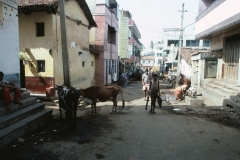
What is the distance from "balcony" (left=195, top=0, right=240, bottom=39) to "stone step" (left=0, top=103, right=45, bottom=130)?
9766mm

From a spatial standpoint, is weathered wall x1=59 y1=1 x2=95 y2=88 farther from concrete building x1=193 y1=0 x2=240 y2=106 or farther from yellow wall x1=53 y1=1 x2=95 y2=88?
concrete building x1=193 y1=0 x2=240 y2=106

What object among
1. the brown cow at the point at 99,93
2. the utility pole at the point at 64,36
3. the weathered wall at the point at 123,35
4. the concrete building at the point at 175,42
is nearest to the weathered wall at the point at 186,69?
the concrete building at the point at 175,42

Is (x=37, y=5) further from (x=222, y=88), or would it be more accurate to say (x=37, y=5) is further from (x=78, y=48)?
(x=222, y=88)

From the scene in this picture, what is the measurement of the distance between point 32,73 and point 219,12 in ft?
39.9

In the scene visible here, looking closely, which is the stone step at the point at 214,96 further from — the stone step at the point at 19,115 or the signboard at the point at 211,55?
the stone step at the point at 19,115

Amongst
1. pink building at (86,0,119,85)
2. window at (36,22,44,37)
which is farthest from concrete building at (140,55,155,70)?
window at (36,22,44,37)

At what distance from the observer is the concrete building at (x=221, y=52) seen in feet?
34.0

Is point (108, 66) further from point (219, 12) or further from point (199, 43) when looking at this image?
point (199, 43)

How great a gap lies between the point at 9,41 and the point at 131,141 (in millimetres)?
5906

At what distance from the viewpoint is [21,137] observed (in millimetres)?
5309

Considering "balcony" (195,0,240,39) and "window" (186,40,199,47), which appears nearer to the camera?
"balcony" (195,0,240,39)

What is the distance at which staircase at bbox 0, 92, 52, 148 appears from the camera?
490 cm

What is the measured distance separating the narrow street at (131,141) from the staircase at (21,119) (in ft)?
0.68

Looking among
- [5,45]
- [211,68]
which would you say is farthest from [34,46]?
[211,68]
